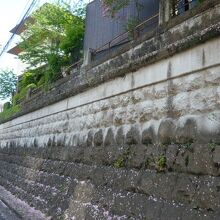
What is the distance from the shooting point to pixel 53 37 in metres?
18.6

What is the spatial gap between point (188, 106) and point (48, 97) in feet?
23.0

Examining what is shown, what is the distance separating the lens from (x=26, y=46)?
1927 cm

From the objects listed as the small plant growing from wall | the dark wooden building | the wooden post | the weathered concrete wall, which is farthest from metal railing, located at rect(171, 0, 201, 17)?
the small plant growing from wall

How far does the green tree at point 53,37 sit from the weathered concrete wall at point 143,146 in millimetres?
8536

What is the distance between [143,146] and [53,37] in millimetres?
14309

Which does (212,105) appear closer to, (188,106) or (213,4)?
(188,106)

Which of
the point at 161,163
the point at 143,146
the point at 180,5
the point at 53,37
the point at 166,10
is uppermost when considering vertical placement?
the point at 53,37

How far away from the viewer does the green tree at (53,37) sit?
57.0 feet

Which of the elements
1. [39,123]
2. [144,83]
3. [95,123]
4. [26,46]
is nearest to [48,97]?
[39,123]

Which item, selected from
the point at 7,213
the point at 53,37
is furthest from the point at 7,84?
the point at 7,213

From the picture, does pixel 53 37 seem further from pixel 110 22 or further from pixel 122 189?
pixel 122 189

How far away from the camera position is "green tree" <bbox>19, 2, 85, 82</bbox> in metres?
17.4

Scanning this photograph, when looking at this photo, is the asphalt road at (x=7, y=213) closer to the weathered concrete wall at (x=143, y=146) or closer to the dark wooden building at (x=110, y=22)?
the weathered concrete wall at (x=143, y=146)

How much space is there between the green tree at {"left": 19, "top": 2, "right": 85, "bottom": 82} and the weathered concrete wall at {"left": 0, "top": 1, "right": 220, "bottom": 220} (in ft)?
28.0
